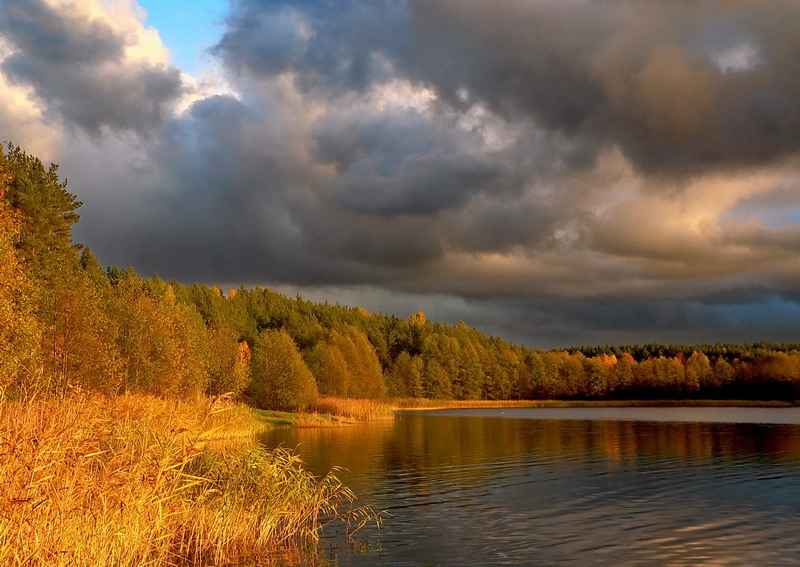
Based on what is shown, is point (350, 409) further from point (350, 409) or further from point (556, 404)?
point (556, 404)

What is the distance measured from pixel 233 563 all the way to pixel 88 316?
52.4 m

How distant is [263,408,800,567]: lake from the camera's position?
2405 centimetres

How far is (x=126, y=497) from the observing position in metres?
17.7

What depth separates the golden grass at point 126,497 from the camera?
50.2 ft

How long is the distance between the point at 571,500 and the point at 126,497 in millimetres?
22938

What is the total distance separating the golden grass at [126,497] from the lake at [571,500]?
9.27 ft

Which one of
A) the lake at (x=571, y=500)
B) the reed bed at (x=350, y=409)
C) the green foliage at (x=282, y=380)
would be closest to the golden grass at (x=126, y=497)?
the lake at (x=571, y=500)

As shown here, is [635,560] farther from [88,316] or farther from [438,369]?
[438,369]

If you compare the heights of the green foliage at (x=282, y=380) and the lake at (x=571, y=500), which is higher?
the green foliage at (x=282, y=380)

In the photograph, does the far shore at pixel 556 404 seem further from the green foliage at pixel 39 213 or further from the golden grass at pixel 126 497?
the golden grass at pixel 126 497

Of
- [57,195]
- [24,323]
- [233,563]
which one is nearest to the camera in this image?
[233,563]

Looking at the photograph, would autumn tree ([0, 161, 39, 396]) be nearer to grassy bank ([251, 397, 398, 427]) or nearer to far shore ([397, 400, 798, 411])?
grassy bank ([251, 397, 398, 427])

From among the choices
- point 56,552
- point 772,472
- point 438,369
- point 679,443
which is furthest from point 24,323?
point 438,369

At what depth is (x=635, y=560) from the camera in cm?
2294
